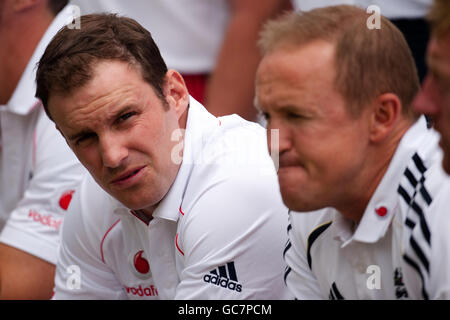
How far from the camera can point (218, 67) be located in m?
3.01

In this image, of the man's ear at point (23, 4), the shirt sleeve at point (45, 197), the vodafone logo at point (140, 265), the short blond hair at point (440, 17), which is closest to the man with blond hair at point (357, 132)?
the short blond hair at point (440, 17)

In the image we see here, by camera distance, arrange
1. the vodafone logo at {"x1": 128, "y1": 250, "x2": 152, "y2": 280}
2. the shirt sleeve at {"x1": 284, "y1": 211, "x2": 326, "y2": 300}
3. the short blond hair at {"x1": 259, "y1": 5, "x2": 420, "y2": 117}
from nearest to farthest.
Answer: the short blond hair at {"x1": 259, "y1": 5, "x2": 420, "y2": 117}
the shirt sleeve at {"x1": 284, "y1": 211, "x2": 326, "y2": 300}
the vodafone logo at {"x1": 128, "y1": 250, "x2": 152, "y2": 280}

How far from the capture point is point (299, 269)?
2.17 meters

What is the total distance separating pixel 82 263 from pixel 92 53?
0.71 meters

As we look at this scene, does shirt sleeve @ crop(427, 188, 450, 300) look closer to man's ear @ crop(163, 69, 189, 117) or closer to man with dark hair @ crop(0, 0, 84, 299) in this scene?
man's ear @ crop(163, 69, 189, 117)

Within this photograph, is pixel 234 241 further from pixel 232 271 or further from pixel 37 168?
pixel 37 168

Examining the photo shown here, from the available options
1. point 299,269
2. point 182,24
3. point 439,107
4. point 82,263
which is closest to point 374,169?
point 439,107

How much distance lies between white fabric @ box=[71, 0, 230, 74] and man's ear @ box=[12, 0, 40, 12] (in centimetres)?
16

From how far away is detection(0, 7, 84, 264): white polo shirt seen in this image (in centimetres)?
297

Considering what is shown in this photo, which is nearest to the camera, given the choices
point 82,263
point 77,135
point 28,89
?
point 77,135

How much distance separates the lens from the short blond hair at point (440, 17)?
5.25 feet

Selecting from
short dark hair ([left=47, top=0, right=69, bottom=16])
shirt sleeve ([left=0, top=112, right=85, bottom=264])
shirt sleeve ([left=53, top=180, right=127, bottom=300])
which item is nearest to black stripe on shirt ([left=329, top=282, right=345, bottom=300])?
shirt sleeve ([left=53, top=180, right=127, bottom=300])

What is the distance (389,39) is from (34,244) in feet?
5.13

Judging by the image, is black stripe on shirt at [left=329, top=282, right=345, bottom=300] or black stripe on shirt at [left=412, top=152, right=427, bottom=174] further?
black stripe on shirt at [left=329, top=282, right=345, bottom=300]
